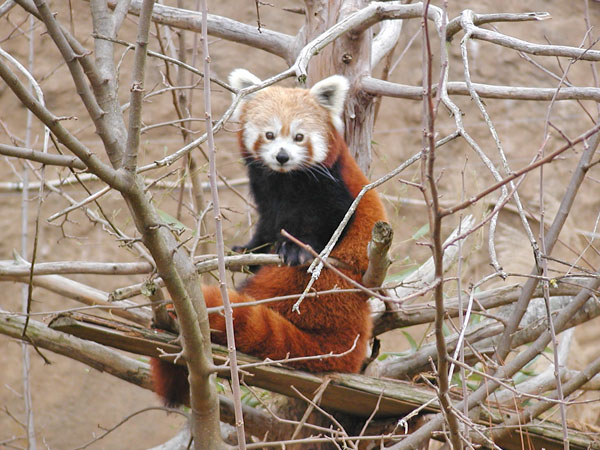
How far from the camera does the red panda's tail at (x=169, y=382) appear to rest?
9.30ft

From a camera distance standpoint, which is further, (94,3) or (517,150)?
(517,150)

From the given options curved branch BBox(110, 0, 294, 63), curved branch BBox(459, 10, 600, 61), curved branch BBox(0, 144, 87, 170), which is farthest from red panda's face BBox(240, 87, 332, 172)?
curved branch BBox(0, 144, 87, 170)

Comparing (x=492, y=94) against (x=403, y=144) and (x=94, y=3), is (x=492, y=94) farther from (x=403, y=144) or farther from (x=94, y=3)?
→ (x=403, y=144)

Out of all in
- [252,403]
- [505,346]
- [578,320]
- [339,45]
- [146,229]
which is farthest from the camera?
[252,403]

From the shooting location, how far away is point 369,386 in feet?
9.10

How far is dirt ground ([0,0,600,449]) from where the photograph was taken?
566 centimetres

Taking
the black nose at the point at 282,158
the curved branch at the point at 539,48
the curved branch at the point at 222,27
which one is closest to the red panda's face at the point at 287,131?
the black nose at the point at 282,158

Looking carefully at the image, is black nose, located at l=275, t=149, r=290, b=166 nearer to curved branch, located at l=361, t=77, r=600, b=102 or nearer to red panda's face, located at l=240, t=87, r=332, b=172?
red panda's face, located at l=240, t=87, r=332, b=172

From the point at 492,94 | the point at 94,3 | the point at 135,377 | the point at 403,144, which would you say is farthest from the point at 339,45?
the point at 403,144

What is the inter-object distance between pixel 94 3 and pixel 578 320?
2474mm

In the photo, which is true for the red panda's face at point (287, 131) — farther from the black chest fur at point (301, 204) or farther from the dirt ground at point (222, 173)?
the dirt ground at point (222, 173)

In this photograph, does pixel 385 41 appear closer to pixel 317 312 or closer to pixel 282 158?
pixel 282 158

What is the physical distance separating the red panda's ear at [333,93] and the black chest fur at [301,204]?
0.93ft

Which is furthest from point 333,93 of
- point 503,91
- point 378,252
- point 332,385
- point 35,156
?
point 35,156
